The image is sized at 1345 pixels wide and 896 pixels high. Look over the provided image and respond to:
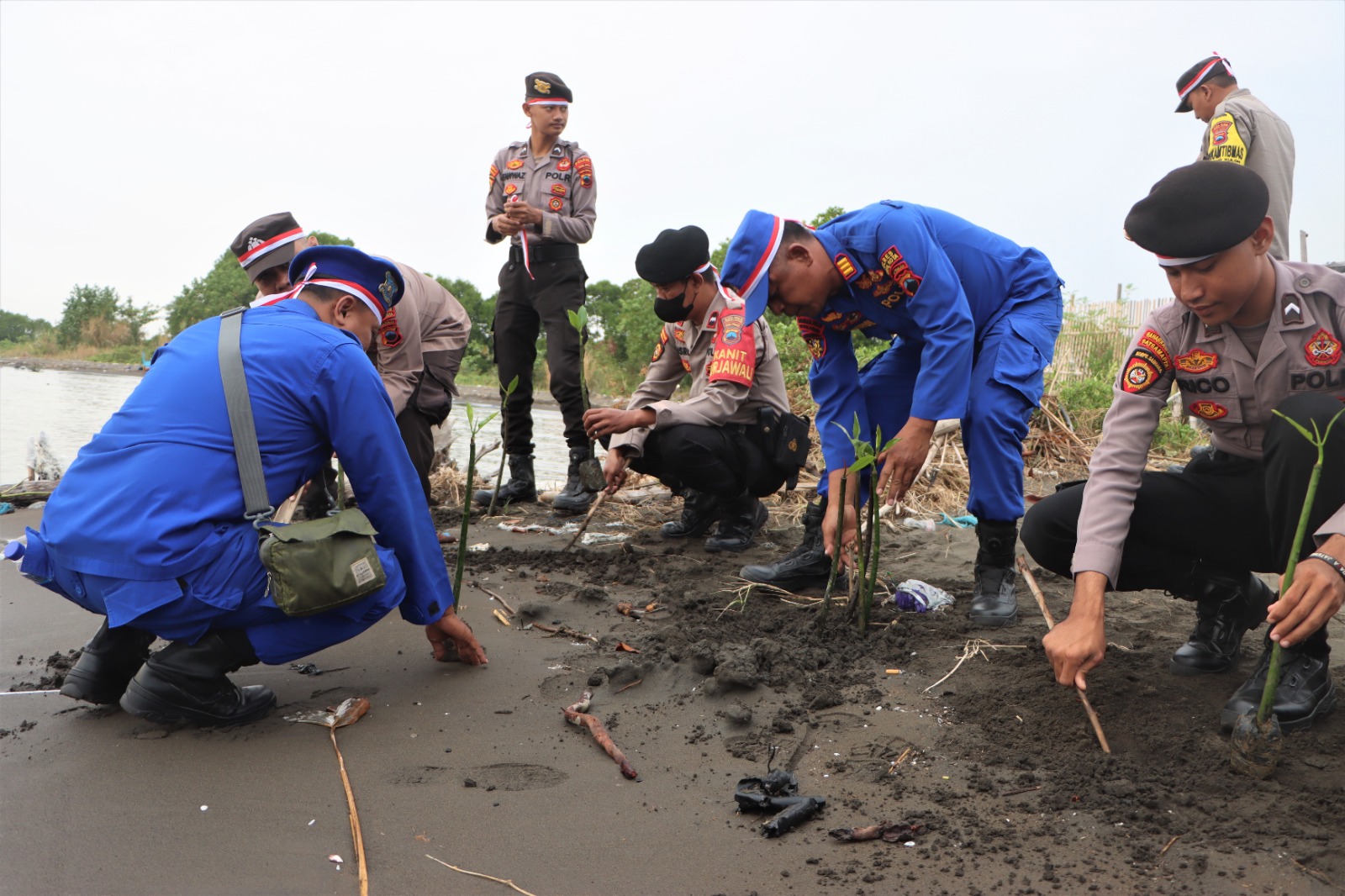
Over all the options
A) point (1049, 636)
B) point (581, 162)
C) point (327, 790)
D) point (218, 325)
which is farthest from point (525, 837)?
point (581, 162)

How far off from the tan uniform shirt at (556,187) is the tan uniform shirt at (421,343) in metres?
0.72

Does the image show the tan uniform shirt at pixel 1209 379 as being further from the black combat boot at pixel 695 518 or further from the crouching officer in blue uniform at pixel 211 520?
the black combat boot at pixel 695 518

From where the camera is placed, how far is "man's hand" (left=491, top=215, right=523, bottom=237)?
5.00 meters

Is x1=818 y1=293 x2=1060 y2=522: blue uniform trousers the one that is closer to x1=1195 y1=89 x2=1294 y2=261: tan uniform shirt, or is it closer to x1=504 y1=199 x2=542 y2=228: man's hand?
x1=1195 y1=89 x2=1294 y2=261: tan uniform shirt

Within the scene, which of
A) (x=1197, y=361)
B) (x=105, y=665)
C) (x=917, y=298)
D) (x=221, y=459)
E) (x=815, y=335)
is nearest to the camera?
(x=1197, y=361)

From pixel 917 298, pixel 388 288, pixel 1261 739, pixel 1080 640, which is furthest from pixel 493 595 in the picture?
pixel 1261 739

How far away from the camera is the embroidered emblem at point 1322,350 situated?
1.99 metres

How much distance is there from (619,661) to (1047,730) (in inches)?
44.3

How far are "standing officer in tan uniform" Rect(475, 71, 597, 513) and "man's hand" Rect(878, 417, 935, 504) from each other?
93.6 inches

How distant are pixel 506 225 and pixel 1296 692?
4078 millimetres

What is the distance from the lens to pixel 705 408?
4098 mm

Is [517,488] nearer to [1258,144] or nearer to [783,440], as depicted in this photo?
[783,440]

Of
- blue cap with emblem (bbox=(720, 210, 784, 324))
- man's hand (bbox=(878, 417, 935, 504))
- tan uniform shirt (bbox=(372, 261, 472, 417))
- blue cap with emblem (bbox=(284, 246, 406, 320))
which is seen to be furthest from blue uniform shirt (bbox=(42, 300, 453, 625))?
tan uniform shirt (bbox=(372, 261, 472, 417))

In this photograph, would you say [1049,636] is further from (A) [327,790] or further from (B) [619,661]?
(A) [327,790]
